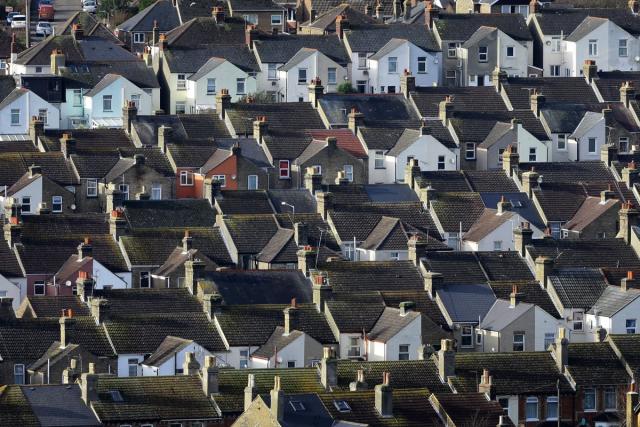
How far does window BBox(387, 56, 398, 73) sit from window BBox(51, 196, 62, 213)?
99.6 ft

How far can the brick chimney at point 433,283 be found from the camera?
131m

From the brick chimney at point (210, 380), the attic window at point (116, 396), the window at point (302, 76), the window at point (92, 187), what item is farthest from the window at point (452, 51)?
the attic window at point (116, 396)

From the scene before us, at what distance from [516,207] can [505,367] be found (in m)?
33.7

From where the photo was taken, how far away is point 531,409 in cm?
11538

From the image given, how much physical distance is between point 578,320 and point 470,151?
33409 millimetres

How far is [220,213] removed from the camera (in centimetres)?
14650

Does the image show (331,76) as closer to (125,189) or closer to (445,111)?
(445,111)

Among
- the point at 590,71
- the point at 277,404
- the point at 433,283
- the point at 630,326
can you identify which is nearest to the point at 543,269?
the point at 433,283

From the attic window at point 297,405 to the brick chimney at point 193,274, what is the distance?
78.3ft

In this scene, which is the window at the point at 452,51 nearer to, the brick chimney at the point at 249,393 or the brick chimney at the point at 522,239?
the brick chimney at the point at 522,239

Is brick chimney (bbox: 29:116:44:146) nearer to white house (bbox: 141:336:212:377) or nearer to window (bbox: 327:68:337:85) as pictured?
window (bbox: 327:68:337:85)

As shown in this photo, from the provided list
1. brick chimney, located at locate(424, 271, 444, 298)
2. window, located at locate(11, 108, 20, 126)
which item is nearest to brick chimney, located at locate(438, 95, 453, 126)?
window, located at locate(11, 108, 20, 126)

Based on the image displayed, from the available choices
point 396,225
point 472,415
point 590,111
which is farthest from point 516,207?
point 472,415

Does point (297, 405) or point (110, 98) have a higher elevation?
point (110, 98)
